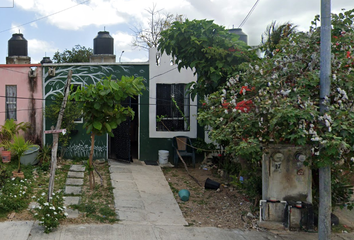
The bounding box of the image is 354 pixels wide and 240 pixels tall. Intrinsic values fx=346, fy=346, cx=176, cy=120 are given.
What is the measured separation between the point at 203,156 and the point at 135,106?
304 cm

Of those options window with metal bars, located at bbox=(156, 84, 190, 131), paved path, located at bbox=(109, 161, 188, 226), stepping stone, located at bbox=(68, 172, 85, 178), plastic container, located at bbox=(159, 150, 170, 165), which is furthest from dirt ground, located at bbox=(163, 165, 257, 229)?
stepping stone, located at bbox=(68, 172, 85, 178)

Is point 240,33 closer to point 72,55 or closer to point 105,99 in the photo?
point 105,99

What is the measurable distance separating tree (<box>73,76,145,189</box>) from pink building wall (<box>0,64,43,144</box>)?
164 inches

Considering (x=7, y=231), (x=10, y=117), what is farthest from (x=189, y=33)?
(x=10, y=117)

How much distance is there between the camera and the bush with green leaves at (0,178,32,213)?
6.71m

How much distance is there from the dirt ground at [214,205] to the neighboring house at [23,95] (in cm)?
474

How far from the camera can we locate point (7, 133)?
35.4ft

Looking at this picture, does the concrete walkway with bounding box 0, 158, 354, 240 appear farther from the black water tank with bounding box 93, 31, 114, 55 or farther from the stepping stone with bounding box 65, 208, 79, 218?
the black water tank with bounding box 93, 31, 114, 55

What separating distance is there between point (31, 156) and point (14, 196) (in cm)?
377

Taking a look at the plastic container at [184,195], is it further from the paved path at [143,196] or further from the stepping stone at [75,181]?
the stepping stone at [75,181]

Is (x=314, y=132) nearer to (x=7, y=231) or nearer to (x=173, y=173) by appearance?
(x=7, y=231)

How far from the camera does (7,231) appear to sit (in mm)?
5926

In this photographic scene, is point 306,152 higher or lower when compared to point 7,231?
higher

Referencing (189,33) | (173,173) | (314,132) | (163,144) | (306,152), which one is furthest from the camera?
(163,144)
